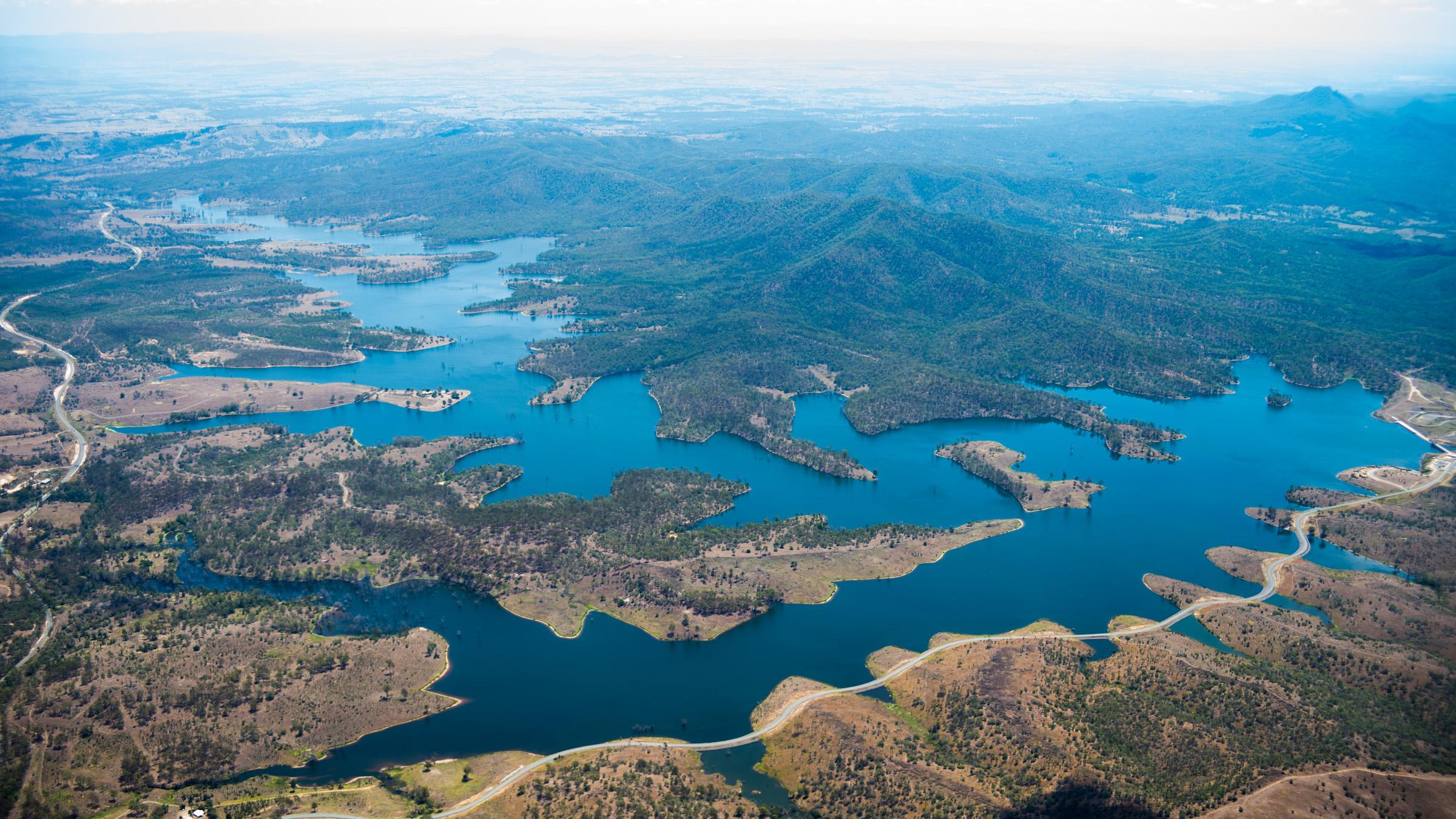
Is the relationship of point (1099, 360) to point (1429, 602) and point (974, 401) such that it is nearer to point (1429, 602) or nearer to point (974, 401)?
point (974, 401)

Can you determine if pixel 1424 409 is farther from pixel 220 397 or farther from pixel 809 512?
pixel 220 397

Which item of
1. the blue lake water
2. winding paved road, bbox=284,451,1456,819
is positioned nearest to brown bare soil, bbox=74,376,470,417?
the blue lake water

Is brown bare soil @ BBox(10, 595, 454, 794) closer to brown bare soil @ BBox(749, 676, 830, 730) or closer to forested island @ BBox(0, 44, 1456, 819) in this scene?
forested island @ BBox(0, 44, 1456, 819)

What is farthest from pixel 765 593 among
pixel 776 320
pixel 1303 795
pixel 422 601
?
pixel 776 320

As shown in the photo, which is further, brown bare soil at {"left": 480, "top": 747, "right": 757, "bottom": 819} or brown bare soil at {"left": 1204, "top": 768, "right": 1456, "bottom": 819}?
brown bare soil at {"left": 480, "top": 747, "right": 757, "bottom": 819}

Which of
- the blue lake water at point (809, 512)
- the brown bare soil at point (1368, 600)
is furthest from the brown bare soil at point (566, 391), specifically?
the brown bare soil at point (1368, 600)
